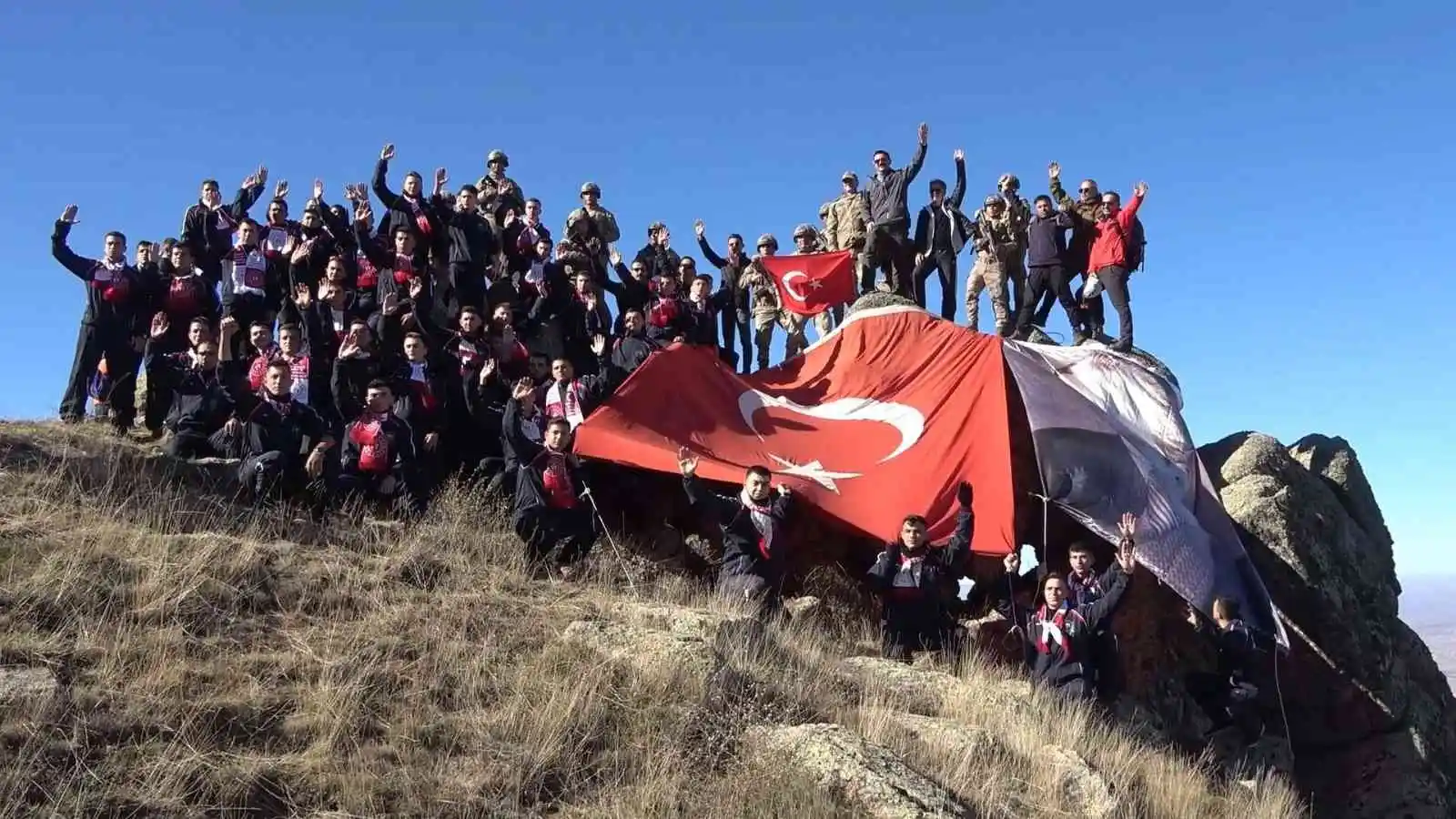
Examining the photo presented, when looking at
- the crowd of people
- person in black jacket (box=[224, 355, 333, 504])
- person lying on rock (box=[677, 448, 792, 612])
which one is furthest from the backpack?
person in black jacket (box=[224, 355, 333, 504])

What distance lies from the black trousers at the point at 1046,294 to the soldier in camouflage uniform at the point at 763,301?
10.7 feet

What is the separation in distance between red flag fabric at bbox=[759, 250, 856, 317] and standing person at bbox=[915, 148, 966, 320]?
1127 mm

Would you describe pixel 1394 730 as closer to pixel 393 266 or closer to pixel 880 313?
pixel 880 313

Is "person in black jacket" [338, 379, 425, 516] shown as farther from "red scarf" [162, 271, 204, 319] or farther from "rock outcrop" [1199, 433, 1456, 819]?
"rock outcrop" [1199, 433, 1456, 819]

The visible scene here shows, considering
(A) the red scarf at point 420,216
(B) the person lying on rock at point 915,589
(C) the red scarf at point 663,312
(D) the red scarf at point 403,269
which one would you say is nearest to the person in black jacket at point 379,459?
(D) the red scarf at point 403,269

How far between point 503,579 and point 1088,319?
955cm

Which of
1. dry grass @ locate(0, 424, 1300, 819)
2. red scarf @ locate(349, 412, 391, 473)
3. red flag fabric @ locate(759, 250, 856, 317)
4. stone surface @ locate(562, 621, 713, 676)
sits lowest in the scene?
dry grass @ locate(0, 424, 1300, 819)

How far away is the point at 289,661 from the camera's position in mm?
6672

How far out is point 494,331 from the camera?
11.7 m

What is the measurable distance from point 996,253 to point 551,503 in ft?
27.8

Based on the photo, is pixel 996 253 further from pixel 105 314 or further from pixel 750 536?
pixel 105 314

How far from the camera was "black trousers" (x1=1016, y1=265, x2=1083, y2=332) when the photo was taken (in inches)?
567

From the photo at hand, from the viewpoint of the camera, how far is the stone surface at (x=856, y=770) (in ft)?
19.2

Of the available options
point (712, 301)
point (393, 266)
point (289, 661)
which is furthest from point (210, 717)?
point (712, 301)
